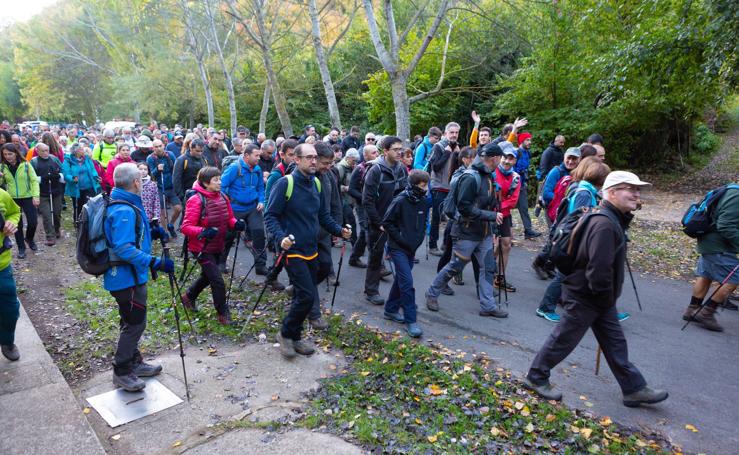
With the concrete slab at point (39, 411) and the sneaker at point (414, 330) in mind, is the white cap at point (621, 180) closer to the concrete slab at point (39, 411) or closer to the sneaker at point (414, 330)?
the sneaker at point (414, 330)

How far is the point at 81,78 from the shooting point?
46406 millimetres

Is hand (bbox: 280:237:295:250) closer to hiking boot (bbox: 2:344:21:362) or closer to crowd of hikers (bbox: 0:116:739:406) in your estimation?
crowd of hikers (bbox: 0:116:739:406)

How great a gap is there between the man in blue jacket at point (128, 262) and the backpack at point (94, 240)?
0.11ft

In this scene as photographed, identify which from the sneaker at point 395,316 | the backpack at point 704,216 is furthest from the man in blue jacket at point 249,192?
the backpack at point 704,216

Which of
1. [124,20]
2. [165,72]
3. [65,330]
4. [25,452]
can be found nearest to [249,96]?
[165,72]

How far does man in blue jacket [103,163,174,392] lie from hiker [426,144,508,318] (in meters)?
3.47

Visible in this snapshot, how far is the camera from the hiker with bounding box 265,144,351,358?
194 inches

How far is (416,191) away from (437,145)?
369 cm

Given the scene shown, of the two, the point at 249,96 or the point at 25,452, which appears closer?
the point at 25,452

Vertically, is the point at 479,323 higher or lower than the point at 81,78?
lower

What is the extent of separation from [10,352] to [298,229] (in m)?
3.25

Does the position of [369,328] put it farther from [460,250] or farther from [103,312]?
[103,312]

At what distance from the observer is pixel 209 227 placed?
5832 millimetres

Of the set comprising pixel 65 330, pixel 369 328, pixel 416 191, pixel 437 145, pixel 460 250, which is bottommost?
pixel 65 330
